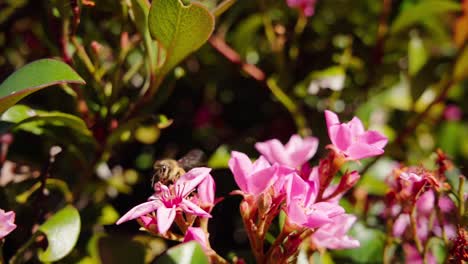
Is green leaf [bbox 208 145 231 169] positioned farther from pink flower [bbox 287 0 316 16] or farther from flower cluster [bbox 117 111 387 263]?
pink flower [bbox 287 0 316 16]

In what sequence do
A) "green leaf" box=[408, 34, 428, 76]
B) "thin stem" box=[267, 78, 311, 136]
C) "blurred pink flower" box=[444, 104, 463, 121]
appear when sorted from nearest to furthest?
1. "thin stem" box=[267, 78, 311, 136]
2. "green leaf" box=[408, 34, 428, 76]
3. "blurred pink flower" box=[444, 104, 463, 121]

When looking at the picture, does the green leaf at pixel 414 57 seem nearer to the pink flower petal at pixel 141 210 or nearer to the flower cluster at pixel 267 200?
the flower cluster at pixel 267 200

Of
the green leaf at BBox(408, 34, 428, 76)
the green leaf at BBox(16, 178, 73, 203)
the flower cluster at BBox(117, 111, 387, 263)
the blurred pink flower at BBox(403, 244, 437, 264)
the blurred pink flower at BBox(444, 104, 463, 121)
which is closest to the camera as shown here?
the flower cluster at BBox(117, 111, 387, 263)

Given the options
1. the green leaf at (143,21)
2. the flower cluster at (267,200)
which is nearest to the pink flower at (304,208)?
the flower cluster at (267,200)

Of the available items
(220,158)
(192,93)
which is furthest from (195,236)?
(192,93)

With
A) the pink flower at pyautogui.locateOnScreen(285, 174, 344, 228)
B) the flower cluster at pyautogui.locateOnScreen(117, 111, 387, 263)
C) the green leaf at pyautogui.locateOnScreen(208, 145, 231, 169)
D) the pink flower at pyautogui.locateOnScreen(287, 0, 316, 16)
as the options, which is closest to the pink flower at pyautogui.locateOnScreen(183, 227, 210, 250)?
the flower cluster at pyautogui.locateOnScreen(117, 111, 387, 263)

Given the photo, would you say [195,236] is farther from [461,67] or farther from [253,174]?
[461,67]
